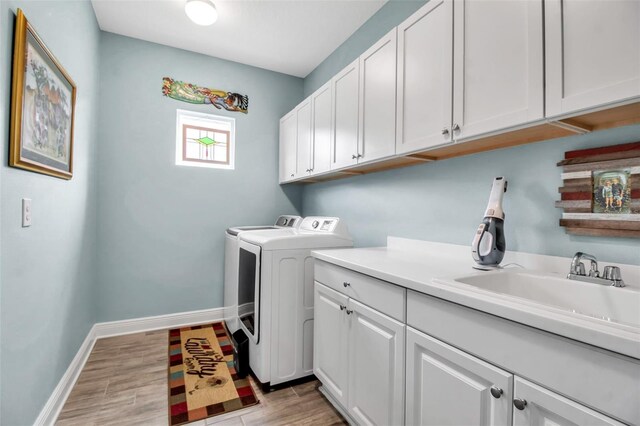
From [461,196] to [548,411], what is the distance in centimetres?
112

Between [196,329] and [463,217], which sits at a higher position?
[463,217]

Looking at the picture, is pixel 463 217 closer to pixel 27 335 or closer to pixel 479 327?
pixel 479 327

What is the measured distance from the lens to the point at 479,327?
91cm

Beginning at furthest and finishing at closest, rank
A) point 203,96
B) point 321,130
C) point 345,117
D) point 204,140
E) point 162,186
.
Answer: point 204,140
point 203,96
point 162,186
point 321,130
point 345,117

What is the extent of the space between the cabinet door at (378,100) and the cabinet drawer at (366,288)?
733 millimetres

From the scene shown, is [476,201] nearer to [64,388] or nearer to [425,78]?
[425,78]

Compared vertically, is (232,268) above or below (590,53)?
below

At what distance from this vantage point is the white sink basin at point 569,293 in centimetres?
95

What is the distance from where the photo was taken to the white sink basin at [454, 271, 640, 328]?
95 cm

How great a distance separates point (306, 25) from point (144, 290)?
2822 millimetres

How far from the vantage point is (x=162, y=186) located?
9.66ft

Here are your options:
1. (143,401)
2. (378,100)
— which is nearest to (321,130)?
(378,100)

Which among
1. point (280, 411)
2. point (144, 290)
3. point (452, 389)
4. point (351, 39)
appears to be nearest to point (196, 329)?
point (144, 290)

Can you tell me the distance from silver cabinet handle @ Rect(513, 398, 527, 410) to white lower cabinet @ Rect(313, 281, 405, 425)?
435mm
